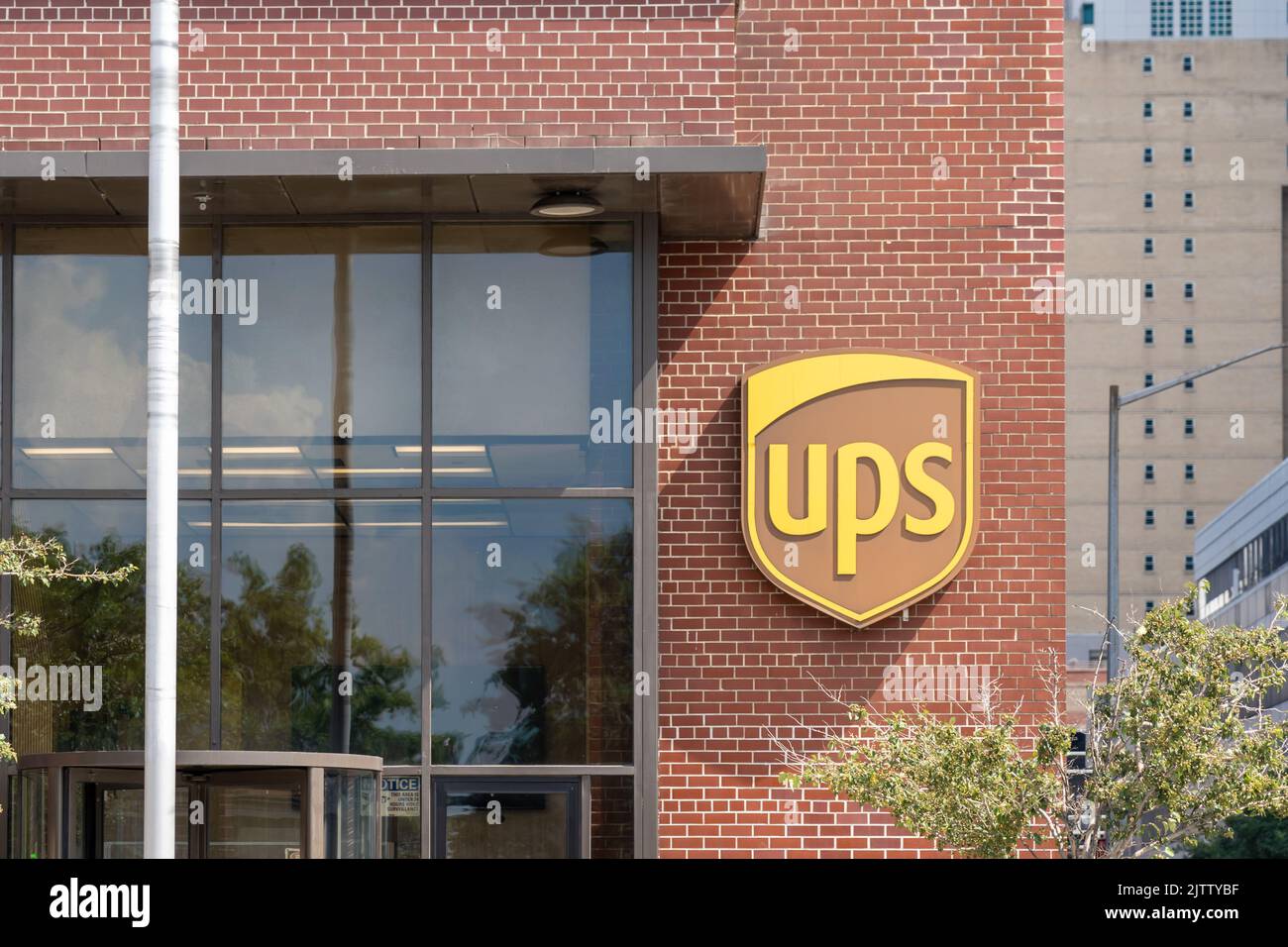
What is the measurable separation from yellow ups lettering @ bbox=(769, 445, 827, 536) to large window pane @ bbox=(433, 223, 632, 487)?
4.12 feet

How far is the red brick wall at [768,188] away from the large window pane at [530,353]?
781 mm

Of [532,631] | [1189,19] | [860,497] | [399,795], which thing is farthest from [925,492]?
[1189,19]

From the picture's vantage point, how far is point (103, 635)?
13539 mm

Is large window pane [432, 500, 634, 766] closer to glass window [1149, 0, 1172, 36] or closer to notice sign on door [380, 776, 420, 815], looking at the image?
notice sign on door [380, 776, 420, 815]

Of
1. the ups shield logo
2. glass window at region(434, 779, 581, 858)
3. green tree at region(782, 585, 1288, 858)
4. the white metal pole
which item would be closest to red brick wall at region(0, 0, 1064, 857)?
the ups shield logo

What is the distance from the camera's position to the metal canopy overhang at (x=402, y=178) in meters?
12.9

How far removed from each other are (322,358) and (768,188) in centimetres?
389

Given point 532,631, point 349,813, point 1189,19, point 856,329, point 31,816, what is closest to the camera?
point 349,813

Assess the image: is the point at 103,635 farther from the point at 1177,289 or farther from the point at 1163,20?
the point at 1163,20

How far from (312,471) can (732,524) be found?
3361 mm

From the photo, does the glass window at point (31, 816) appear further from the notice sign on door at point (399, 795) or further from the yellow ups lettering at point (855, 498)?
the yellow ups lettering at point (855, 498)

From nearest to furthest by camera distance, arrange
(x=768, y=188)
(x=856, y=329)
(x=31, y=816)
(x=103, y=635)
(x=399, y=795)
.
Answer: (x=399, y=795), (x=31, y=816), (x=103, y=635), (x=856, y=329), (x=768, y=188)

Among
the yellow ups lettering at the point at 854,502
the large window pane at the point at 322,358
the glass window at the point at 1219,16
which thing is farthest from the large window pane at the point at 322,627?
the glass window at the point at 1219,16

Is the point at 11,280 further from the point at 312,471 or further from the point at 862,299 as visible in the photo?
the point at 862,299
